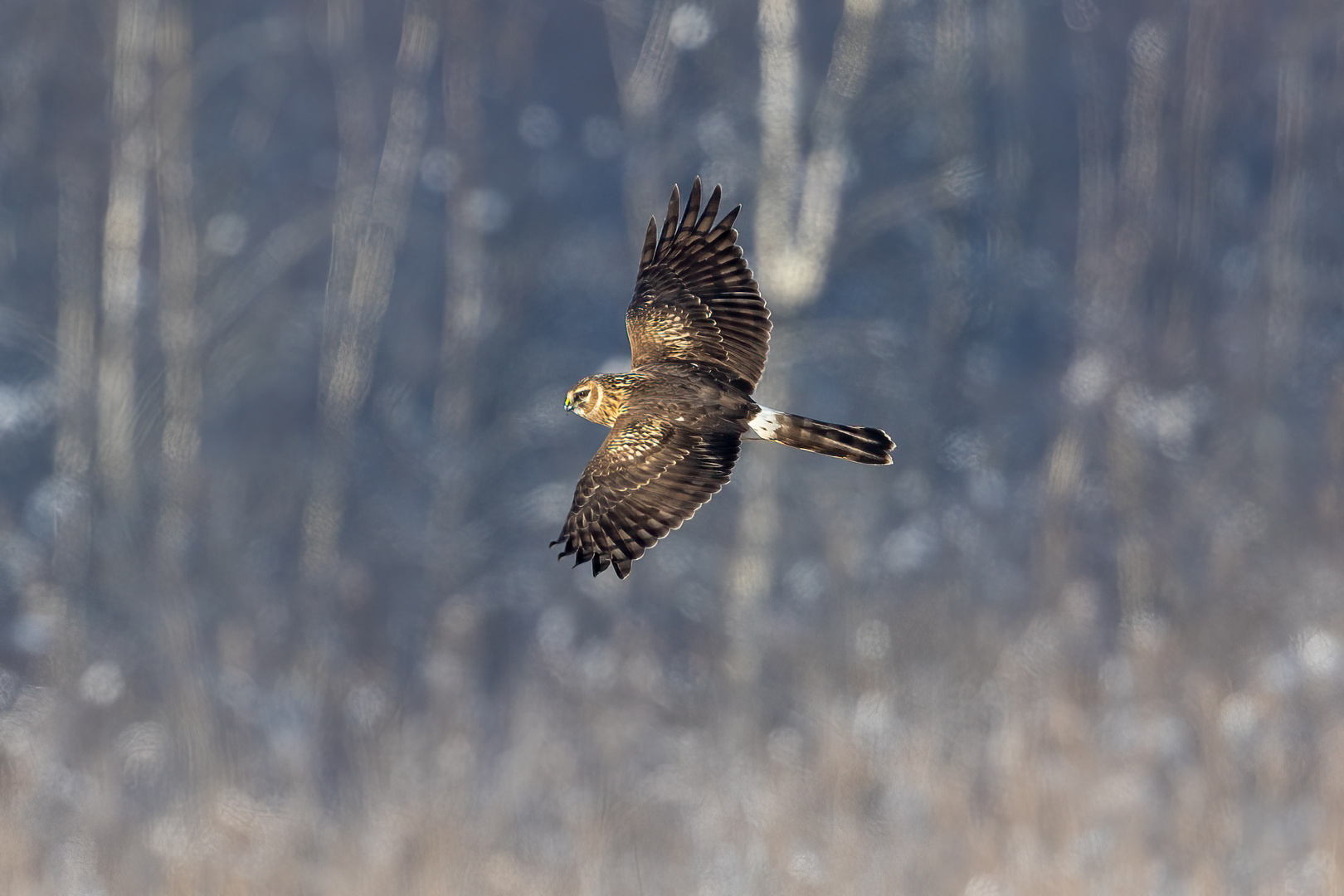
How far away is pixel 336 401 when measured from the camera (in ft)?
48.0

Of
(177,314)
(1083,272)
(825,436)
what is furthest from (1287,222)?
(825,436)

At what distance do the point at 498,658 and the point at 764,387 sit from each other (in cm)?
291

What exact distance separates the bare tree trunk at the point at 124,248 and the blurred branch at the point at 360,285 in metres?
1.41

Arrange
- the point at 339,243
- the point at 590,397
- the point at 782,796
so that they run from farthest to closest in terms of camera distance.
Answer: the point at 339,243, the point at 782,796, the point at 590,397

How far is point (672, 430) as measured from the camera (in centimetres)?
569

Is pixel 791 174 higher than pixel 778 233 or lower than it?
higher

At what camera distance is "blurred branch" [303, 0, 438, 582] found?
47.0ft

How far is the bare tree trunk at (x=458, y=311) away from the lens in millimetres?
13969

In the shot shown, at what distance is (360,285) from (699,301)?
8.77 metres

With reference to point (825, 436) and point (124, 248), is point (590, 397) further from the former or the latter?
point (124, 248)

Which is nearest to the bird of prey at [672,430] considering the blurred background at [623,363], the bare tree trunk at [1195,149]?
the blurred background at [623,363]

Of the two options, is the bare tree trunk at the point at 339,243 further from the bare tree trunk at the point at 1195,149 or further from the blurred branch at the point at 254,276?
the bare tree trunk at the point at 1195,149

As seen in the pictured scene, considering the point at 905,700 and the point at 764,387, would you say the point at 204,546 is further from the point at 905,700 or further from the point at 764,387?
the point at 905,700

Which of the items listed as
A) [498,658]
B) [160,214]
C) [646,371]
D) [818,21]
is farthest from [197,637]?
[646,371]
